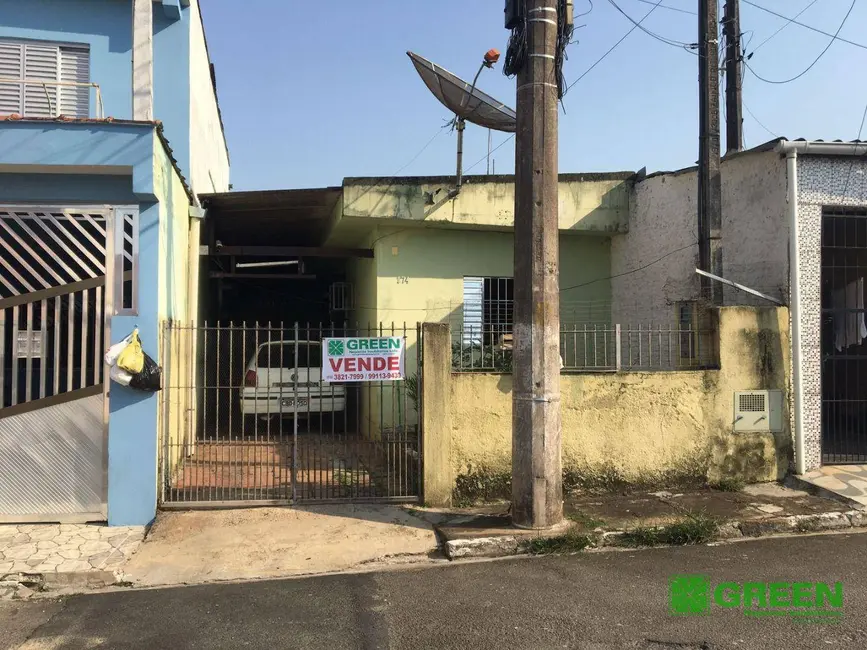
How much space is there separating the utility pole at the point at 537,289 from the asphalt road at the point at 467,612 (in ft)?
2.52

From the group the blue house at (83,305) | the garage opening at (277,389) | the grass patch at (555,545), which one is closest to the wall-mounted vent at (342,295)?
the garage opening at (277,389)

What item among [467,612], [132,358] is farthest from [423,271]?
[467,612]

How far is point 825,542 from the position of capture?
609cm

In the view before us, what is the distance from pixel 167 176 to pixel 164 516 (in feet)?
12.2

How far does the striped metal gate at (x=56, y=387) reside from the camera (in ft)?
20.7

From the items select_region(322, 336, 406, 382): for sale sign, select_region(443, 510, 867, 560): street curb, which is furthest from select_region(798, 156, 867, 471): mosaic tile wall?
select_region(322, 336, 406, 382): for sale sign

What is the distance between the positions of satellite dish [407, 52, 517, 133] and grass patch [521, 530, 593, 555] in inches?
225

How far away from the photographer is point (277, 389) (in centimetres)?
968

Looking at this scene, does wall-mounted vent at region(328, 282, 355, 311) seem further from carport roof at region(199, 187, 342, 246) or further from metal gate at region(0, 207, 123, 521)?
metal gate at region(0, 207, 123, 521)

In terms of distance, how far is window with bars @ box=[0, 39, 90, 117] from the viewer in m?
8.88

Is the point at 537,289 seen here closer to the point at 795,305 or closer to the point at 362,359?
the point at 362,359

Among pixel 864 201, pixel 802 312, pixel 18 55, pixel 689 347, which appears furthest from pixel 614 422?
pixel 18 55

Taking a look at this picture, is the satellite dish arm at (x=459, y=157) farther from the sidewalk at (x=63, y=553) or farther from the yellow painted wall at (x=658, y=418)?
the sidewalk at (x=63, y=553)

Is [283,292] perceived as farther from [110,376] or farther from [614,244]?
[110,376]
